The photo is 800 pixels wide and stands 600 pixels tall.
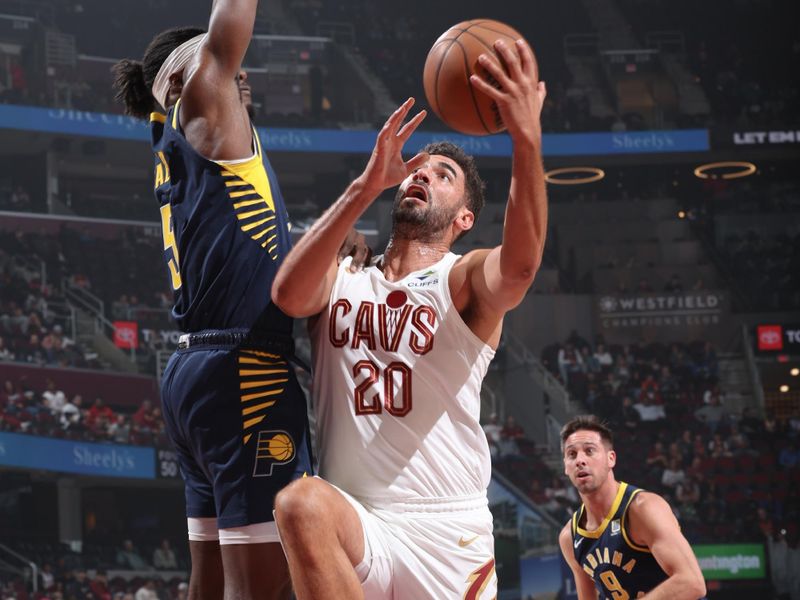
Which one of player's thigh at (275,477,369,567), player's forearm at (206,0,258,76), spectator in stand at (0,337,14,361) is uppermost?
spectator in stand at (0,337,14,361)

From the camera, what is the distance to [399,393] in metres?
3.55

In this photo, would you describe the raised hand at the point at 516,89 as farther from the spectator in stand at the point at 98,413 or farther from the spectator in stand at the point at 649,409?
the spectator in stand at the point at 649,409

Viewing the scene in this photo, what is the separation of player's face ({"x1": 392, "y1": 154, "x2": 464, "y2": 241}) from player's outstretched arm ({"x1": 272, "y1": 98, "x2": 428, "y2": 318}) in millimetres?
539

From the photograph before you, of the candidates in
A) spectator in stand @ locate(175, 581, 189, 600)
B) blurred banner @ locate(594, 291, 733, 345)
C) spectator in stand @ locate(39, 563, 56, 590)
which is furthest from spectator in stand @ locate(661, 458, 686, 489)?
spectator in stand @ locate(39, 563, 56, 590)

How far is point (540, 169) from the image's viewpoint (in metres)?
3.19

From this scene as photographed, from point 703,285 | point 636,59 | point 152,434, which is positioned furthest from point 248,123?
point 636,59

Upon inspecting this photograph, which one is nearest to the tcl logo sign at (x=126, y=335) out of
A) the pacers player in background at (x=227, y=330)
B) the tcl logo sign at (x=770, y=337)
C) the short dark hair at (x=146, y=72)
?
the tcl logo sign at (x=770, y=337)

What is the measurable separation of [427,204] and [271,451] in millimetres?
1166

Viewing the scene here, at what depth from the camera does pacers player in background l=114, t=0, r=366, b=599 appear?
3.19 meters

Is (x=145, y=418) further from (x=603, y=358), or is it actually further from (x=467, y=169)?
(x=467, y=169)

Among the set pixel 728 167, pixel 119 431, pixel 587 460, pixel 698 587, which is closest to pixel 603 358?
pixel 728 167

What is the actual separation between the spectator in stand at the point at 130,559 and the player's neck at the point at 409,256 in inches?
576

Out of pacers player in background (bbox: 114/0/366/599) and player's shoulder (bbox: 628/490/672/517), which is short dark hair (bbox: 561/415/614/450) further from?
pacers player in background (bbox: 114/0/366/599)

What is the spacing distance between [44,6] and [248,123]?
21847mm
